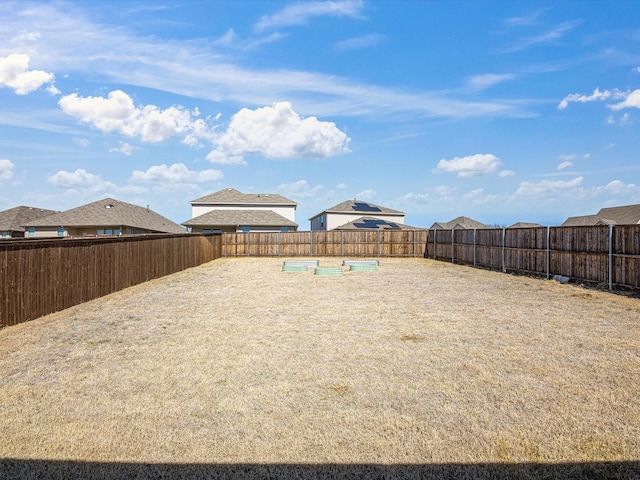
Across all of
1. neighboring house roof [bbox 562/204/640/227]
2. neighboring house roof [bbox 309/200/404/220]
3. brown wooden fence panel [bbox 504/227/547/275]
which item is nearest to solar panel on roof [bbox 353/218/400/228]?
neighboring house roof [bbox 309/200/404/220]

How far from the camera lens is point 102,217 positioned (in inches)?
1425

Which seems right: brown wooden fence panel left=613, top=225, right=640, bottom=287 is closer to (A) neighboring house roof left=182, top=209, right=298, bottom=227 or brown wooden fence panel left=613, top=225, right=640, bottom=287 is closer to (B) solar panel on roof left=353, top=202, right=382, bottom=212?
(A) neighboring house roof left=182, top=209, right=298, bottom=227

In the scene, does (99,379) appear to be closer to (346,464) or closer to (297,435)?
(297,435)

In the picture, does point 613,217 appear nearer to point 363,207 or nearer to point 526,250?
point 363,207

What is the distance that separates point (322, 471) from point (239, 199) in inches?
1751

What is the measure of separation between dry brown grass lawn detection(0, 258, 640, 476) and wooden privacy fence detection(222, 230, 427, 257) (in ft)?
65.7

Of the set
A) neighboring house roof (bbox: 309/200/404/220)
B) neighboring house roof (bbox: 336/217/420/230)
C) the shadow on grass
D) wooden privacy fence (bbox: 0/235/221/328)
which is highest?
A: neighboring house roof (bbox: 309/200/404/220)

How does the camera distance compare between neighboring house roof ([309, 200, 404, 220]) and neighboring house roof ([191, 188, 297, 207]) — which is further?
neighboring house roof ([309, 200, 404, 220])

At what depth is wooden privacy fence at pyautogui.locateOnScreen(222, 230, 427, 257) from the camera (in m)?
29.9

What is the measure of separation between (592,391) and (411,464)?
279 centimetres

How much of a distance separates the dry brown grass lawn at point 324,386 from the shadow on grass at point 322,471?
9 cm

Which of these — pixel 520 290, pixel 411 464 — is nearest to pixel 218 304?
pixel 411 464

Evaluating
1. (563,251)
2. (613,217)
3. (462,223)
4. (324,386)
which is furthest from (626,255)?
(462,223)

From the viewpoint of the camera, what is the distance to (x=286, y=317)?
356 inches
